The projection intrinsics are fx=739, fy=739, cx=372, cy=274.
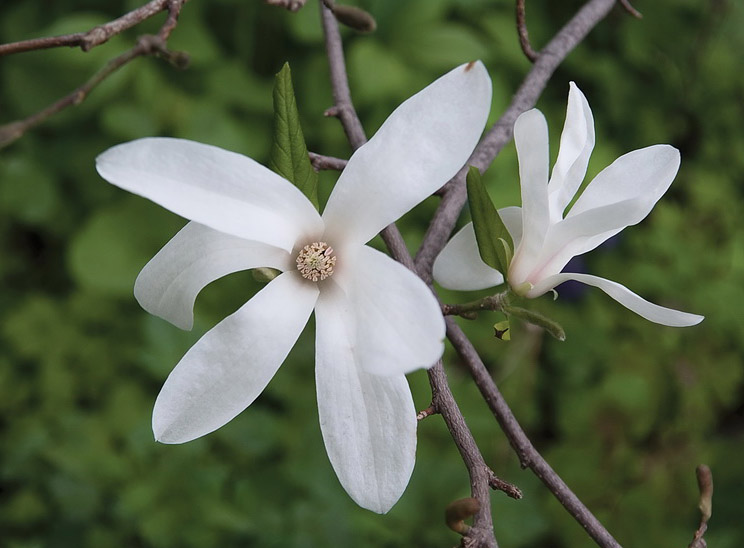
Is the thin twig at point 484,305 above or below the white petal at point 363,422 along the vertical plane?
above

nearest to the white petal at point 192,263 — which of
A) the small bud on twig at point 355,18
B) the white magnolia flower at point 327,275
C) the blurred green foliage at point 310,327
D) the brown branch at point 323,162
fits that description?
the white magnolia flower at point 327,275

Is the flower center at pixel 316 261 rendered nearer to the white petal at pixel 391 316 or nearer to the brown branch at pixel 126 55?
the white petal at pixel 391 316

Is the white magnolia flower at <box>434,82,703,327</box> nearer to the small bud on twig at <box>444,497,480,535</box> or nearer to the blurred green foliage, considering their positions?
the small bud on twig at <box>444,497,480,535</box>

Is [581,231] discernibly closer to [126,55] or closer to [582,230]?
[582,230]

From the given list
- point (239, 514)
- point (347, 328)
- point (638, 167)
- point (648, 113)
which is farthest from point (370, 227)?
point (648, 113)

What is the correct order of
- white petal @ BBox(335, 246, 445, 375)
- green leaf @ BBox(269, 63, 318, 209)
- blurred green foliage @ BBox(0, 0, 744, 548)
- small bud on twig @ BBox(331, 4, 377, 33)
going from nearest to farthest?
white petal @ BBox(335, 246, 445, 375), green leaf @ BBox(269, 63, 318, 209), small bud on twig @ BBox(331, 4, 377, 33), blurred green foliage @ BBox(0, 0, 744, 548)

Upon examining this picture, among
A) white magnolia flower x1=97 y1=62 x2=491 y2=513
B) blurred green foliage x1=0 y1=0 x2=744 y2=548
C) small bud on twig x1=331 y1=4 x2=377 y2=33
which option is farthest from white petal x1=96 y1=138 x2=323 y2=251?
blurred green foliage x1=0 y1=0 x2=744 y2=548

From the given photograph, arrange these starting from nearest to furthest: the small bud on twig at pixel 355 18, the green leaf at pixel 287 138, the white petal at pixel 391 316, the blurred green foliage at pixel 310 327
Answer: the white petal at pixel 391 316
the green leaf at pixel 287 138
the small bud on twig at pixel 355 18
the blurred green foliage at pixel 310 327
